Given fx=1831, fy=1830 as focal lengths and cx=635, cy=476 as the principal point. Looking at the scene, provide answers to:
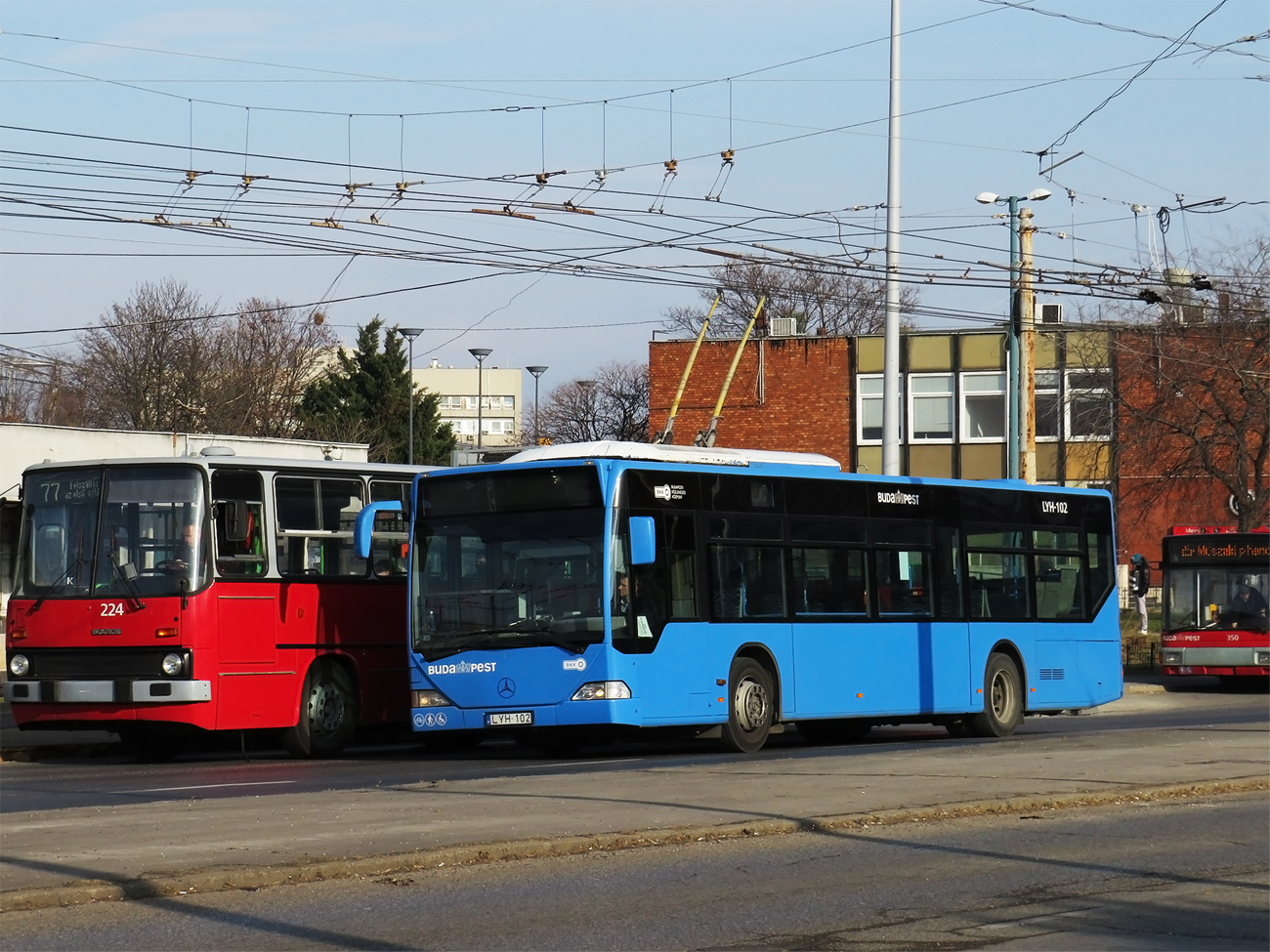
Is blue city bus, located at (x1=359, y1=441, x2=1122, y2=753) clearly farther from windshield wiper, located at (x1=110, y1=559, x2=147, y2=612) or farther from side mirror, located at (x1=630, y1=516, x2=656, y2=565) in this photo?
windshield wiper, located at (x1=110, y1=559, x2=147, y2=612)

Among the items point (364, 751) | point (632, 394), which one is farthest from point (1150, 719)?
point (632, 394)

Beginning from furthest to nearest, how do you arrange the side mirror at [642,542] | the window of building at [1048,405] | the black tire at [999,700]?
the window of building at [1048,405] < the black tire at [999,700] < the side mirror at [642,542]

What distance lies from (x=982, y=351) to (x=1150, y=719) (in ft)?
96.2

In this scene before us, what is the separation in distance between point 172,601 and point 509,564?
10.2 ft

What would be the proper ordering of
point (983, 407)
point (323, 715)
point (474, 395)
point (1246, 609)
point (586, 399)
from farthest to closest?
point (474, 395) → point (586, 399) → point (983, 407) → point (1246, 609) → point (323, 715)

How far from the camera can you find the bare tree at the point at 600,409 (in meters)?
78.9

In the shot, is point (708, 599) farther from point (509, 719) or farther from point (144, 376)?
point (144, 376)

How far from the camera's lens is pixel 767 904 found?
8.48m

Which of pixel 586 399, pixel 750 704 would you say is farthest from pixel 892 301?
pixel 586 399

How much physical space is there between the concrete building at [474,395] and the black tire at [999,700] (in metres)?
128

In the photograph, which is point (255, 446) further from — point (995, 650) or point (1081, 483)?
point (1081, 483)

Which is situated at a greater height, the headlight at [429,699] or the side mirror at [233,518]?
the side mirror at [233,518]

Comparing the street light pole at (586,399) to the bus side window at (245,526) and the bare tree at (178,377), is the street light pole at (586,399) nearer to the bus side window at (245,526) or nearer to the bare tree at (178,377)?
the bare tree at (178,377)

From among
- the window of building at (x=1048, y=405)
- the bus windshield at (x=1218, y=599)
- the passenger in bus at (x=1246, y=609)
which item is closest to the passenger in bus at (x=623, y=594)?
the bus windshield at (x=1218, y=599)
